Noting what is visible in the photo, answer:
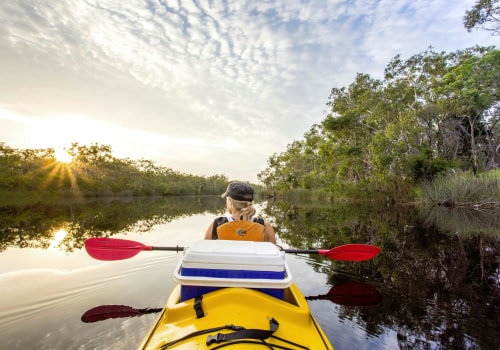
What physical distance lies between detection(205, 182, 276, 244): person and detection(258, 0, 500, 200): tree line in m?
15.5

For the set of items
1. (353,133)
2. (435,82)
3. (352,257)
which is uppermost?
(435,82)

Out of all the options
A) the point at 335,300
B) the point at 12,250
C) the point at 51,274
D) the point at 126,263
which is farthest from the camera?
the point at 12,250

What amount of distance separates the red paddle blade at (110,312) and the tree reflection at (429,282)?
7.77 ft

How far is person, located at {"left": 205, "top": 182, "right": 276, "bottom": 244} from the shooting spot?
201 cm

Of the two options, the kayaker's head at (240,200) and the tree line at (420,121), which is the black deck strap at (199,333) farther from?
the tree line at (420,121)

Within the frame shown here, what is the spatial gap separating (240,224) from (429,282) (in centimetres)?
345

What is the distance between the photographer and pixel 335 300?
3070 mm

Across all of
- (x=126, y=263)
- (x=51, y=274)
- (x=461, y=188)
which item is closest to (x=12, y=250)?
(x=51, y=274)

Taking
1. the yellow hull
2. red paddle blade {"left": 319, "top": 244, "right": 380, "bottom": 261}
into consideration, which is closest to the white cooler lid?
the yellow hull

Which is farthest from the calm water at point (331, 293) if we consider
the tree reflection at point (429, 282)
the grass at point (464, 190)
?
the grass at point (464, 190)

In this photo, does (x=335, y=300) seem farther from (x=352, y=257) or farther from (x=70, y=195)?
(x=70, y=195)

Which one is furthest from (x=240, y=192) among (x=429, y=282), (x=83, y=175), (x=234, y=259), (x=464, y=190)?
(x=83, y=175)

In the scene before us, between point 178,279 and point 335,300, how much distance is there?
2.51 metres

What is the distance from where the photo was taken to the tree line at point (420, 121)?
1366cm
